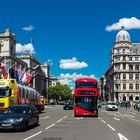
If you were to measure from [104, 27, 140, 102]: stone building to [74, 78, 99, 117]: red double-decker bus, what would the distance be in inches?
4976

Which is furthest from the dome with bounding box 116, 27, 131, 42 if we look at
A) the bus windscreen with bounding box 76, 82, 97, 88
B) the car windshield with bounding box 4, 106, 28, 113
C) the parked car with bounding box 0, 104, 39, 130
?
the car windshield with bounding box 4, 106, 28, 113

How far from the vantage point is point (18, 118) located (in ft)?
77.9

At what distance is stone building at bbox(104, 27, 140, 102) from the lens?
171 metres

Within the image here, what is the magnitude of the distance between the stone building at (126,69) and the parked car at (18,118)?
476 feet

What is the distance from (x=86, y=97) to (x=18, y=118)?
68.4ft

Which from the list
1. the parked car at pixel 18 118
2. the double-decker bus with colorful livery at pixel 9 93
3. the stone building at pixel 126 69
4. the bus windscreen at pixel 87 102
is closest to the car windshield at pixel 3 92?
the double-decker bus with colorful livery at pixel 9 93

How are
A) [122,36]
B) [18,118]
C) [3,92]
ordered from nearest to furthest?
1. [18,118]
2. [3,92]
3. [122,36]

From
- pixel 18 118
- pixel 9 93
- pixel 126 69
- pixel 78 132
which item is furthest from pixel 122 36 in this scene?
pixel 78 132

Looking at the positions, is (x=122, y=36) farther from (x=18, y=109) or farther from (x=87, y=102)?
(x=18, y=109)

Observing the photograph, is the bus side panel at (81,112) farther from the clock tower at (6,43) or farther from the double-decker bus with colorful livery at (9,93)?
the clock tower at (6,43)

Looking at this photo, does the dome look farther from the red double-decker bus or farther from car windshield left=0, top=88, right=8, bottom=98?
car windshield left=0, top=88, right=8, bottom=98

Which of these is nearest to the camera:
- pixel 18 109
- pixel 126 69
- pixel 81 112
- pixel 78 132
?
pixel 78 132

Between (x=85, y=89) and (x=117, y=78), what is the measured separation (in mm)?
130343

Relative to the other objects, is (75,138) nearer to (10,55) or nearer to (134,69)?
(10,55)
